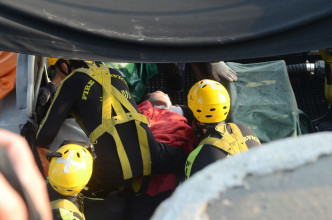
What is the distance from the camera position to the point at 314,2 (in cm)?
196

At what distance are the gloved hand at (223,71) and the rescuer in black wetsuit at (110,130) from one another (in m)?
0.71

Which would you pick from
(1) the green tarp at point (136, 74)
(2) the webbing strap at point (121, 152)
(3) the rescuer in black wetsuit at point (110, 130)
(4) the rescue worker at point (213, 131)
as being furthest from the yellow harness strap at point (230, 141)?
(1) the green tarp at point (136, 74)

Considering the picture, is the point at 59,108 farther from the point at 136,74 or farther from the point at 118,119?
the point at 136,74

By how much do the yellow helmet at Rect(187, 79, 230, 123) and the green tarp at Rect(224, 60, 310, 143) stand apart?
0.34 m

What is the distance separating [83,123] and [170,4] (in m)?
0.90

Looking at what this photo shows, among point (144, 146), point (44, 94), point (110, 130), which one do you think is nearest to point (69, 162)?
point (110, 130)

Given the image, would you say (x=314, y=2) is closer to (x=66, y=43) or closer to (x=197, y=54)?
(x=197, y=54)

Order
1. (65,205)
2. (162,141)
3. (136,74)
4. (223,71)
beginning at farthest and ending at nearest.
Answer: (136,74) → (223,71) → (162,141) → (65,205)

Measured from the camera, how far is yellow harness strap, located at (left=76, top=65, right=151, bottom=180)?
241 cm

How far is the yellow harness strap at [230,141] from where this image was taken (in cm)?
222

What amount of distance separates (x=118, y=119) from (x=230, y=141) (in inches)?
24.5

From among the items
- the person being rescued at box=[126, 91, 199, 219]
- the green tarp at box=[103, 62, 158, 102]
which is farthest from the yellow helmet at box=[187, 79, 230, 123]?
the green tarp at box=[103, 62, 158, 102]

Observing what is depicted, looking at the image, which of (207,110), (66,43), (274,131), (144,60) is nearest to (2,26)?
(66,43)

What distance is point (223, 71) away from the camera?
2.98 metres
